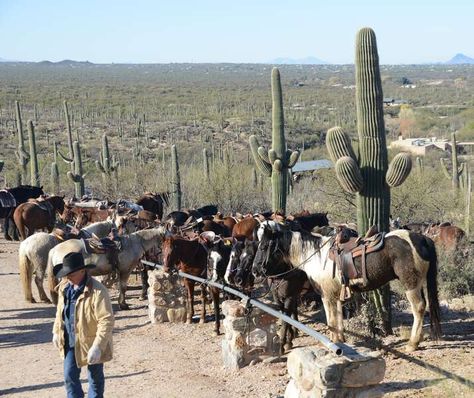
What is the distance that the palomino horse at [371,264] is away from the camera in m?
9.71

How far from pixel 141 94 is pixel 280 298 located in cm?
10942

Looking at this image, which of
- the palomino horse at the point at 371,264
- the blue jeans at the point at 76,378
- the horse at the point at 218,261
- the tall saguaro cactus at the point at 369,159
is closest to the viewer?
the blue jeans at the point at 76,378

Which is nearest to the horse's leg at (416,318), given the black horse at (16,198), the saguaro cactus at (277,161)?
the saguaro cactus at (277,161)

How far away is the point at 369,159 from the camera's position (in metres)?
11.4

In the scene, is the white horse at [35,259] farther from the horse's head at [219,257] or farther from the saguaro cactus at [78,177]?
the saguaro cactus at [78,177]

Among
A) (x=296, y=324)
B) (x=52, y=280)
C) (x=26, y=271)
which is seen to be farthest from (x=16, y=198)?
(x=296, y=324)

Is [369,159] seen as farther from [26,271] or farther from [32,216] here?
[32,216]

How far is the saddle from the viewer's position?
32.4 feet

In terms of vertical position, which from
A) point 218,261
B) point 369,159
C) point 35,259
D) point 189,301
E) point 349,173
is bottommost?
point 189,301

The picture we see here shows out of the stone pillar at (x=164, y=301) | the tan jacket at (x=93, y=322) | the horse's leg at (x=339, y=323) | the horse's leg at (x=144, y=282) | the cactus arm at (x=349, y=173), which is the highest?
the cactus arm at (x=349, y=173)

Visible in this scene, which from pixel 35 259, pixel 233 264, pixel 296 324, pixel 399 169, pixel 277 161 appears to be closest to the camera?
pixel 296 324

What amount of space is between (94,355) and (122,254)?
7.53 metres

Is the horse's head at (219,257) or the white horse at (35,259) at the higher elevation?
the horse's head at (219,257)

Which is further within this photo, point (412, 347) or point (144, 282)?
point (144, 282)
